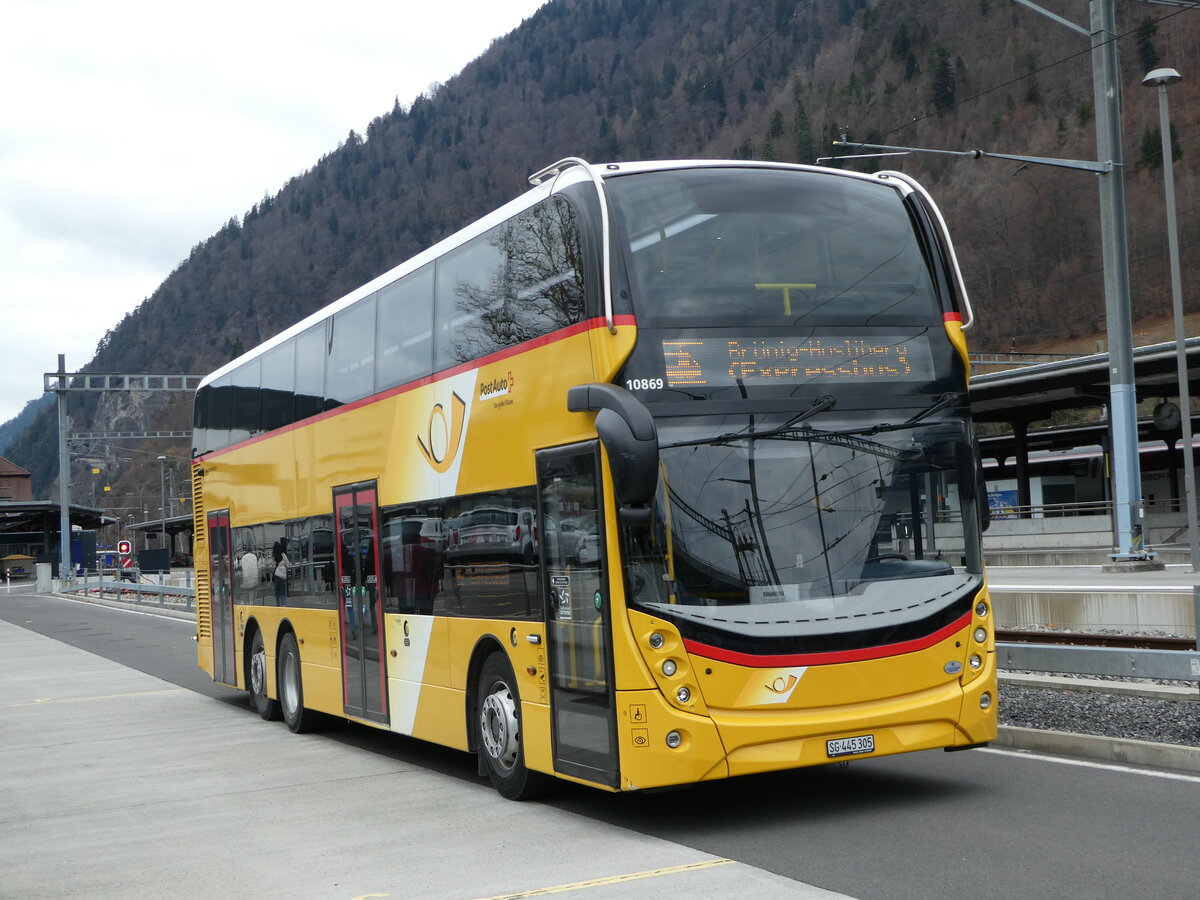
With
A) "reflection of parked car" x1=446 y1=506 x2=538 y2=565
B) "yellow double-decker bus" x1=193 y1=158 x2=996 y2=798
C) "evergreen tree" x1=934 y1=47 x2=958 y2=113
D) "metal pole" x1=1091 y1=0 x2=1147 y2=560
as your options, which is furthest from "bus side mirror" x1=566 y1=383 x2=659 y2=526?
"evergreen tree" x1=934 y1=47 x2=958 y2=113

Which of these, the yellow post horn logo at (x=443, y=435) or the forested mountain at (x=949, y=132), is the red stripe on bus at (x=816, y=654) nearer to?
the yellow post horn logo at (x=443, y=435)

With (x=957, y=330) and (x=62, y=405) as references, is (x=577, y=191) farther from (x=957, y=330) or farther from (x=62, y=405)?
(x=62, y=405)

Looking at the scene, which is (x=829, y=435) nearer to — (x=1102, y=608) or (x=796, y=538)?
(x=796, y=538)

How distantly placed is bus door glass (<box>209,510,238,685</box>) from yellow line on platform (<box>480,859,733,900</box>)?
10884mm

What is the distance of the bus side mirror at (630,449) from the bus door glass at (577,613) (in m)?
0.53

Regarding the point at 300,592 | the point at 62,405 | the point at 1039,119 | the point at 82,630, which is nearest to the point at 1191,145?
the point at 1039,119

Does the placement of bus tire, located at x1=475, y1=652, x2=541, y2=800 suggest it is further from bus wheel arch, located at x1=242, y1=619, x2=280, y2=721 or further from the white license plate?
bus wheel arch, located at x1=242, y1=619, x2=280, y2=721

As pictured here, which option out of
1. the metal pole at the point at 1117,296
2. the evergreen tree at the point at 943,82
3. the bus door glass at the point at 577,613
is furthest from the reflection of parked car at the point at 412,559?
the evergreen tree at the point at 943,82

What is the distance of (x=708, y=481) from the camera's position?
8.41 m

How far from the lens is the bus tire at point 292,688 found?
585 inches

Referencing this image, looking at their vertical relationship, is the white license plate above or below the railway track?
above

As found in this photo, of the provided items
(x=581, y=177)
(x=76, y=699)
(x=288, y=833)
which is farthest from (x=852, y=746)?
(x=76, y=699)

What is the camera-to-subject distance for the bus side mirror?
783 centimetres

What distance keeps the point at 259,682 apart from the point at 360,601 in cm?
417
